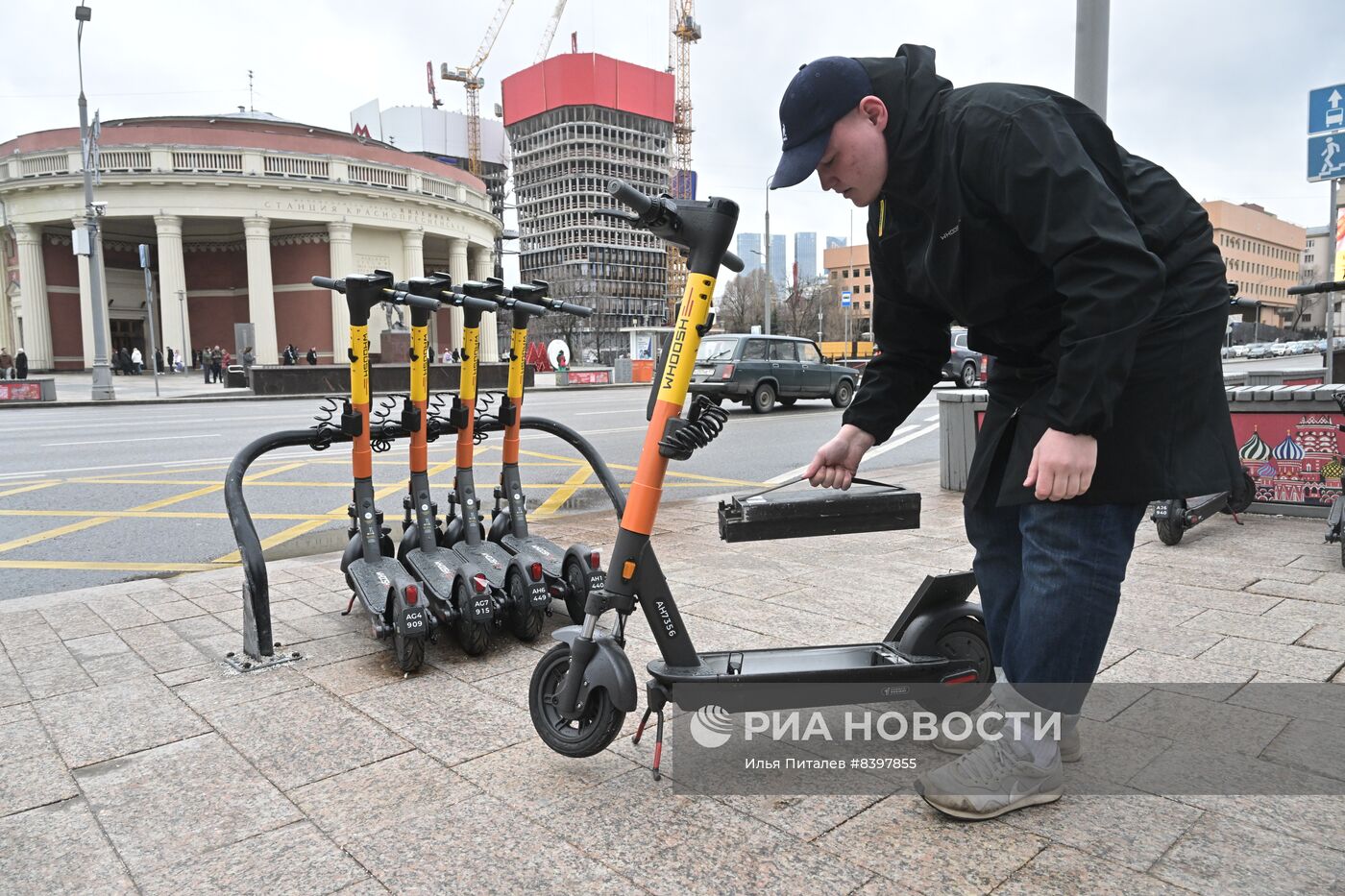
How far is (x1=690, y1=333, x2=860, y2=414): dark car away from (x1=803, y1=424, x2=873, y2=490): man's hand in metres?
14.3

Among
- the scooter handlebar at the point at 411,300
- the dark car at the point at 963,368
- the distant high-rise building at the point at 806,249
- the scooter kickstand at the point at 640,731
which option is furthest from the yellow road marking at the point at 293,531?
the distant high-rise building at the point at 806,249

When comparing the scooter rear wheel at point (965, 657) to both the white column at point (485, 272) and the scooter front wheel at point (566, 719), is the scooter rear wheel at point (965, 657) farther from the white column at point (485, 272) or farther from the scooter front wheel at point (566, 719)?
the white column at point (485, 272)

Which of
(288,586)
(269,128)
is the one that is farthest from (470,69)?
(288,586)

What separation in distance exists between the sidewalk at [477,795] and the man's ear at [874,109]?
174cm

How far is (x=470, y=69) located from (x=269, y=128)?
3390 inches

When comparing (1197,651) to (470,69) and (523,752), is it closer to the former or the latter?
(523,752)

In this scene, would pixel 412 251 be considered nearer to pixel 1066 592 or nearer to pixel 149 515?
pixel 149 515

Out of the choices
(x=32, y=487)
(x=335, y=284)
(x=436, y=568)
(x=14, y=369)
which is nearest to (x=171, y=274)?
(x=14, y=369)

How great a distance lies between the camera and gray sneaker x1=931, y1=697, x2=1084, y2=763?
233 centimetres

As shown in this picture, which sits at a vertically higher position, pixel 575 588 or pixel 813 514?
pixel 813 514

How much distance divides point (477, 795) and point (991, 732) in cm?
152

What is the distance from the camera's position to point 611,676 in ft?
7.52

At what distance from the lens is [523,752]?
8.54ft

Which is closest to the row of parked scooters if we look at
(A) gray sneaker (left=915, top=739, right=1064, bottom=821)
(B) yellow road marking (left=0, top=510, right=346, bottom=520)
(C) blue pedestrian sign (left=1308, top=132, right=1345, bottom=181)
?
(A) gray sneaker (left=915, top=739, right=1064, bottom=821)
